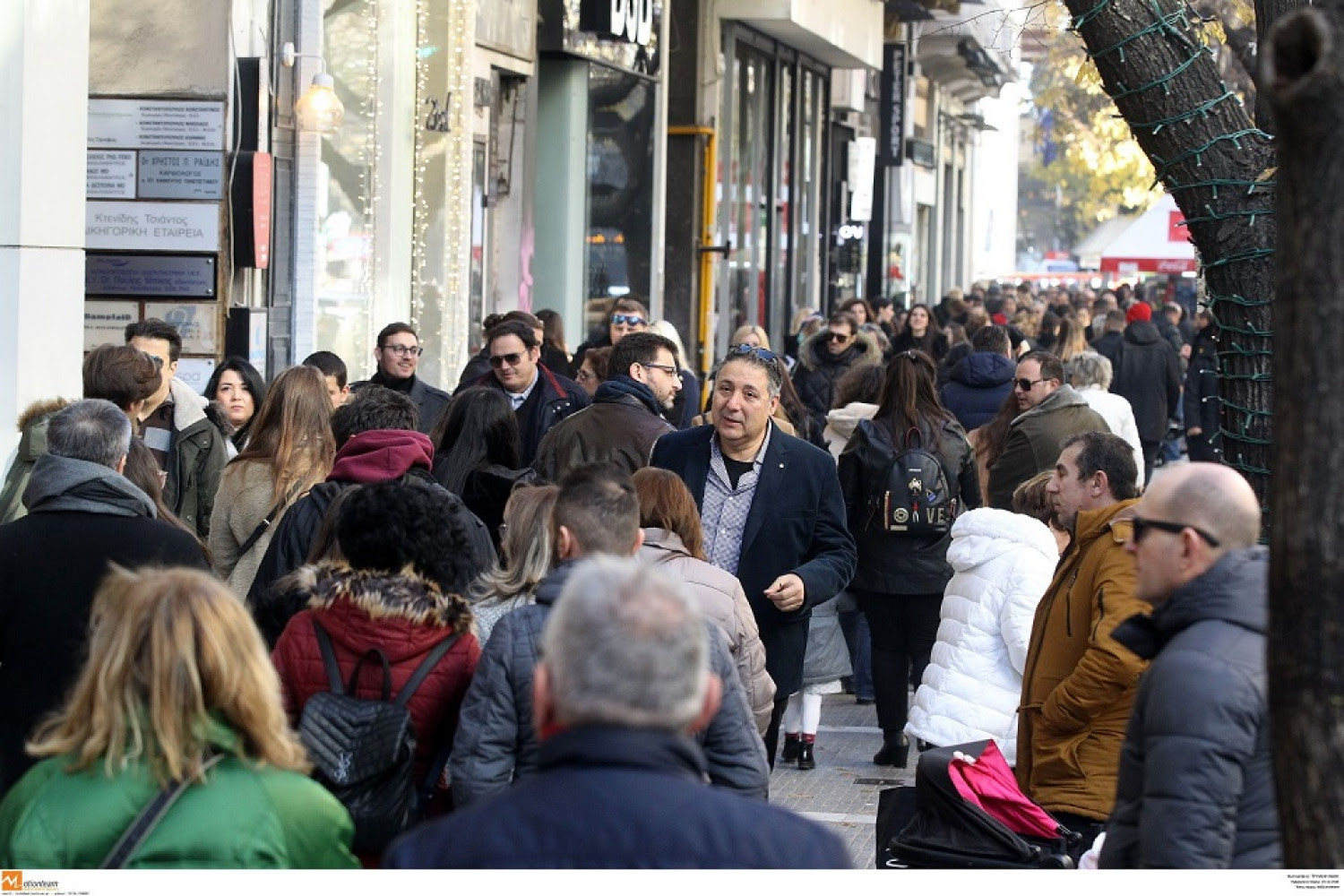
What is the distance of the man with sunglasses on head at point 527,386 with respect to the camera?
966cm

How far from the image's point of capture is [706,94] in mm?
23109

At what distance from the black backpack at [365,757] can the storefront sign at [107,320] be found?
856 centimetres

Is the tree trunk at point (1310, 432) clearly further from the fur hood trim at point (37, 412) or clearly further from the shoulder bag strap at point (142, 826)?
the fur hood trim at point (37, 412)

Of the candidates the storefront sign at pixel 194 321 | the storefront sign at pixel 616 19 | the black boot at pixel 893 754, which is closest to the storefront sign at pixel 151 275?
the storefront sign at pixel 194 321

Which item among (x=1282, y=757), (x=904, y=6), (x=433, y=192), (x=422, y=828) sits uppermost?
(x=904, y=6)

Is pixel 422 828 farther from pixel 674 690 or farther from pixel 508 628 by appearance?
pixel 508 628

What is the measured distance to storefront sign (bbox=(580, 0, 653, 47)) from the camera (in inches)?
708

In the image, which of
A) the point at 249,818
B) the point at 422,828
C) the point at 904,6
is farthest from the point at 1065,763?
the point at 904,6

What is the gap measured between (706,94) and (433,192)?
25.8 ft

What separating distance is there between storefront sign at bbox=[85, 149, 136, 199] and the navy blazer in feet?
20.8

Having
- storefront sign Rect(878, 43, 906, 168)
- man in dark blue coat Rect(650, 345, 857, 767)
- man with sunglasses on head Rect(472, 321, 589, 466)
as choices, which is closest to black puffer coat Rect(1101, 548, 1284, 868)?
man in dark blue coat Rect(650, 345, 857, 767)

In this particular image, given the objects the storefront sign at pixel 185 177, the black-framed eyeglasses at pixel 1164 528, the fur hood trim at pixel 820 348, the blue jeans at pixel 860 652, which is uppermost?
the storefront sign at pixel 185 177

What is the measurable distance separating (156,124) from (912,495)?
5915 mm

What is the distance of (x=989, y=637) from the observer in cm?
727
